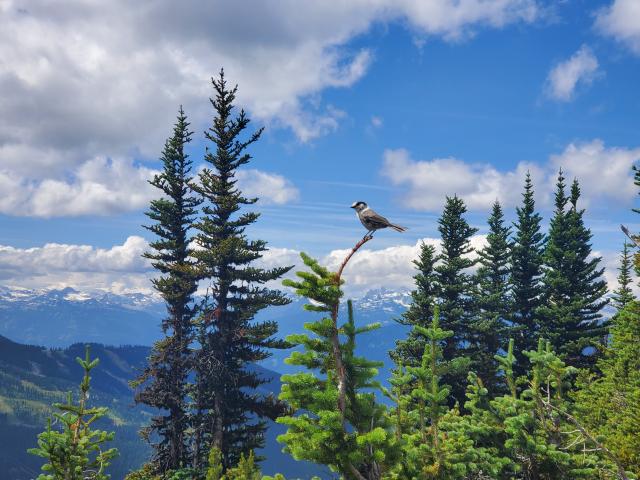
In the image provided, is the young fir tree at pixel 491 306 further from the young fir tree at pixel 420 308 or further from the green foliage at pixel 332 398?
the green foliage at pixel 332 398

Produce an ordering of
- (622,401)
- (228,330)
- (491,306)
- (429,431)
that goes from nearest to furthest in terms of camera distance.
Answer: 1. (429,431)
2. (622,401)
3. (228,330)
4. (491,306)

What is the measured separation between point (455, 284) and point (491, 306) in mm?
7667

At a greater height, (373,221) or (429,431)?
(373,221)

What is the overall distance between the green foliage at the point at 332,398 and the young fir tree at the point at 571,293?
38200mm

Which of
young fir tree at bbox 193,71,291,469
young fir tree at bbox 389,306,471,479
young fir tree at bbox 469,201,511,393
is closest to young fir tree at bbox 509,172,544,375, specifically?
young fir tree at bbox 469,201,511,393

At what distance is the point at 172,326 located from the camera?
36156mm

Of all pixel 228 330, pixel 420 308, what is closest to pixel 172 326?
pixel 228 330

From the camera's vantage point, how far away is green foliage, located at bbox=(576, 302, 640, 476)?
14000 millimetres

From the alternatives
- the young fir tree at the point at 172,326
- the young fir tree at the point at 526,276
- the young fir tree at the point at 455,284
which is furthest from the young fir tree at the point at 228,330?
the young fir tree at the point at 526,276

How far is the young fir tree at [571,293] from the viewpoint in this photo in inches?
1655

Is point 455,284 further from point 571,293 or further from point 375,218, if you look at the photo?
point 375,218

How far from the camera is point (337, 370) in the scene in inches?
321

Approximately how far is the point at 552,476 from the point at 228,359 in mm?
23008

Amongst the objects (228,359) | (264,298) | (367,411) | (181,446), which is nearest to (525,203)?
(264,298)
